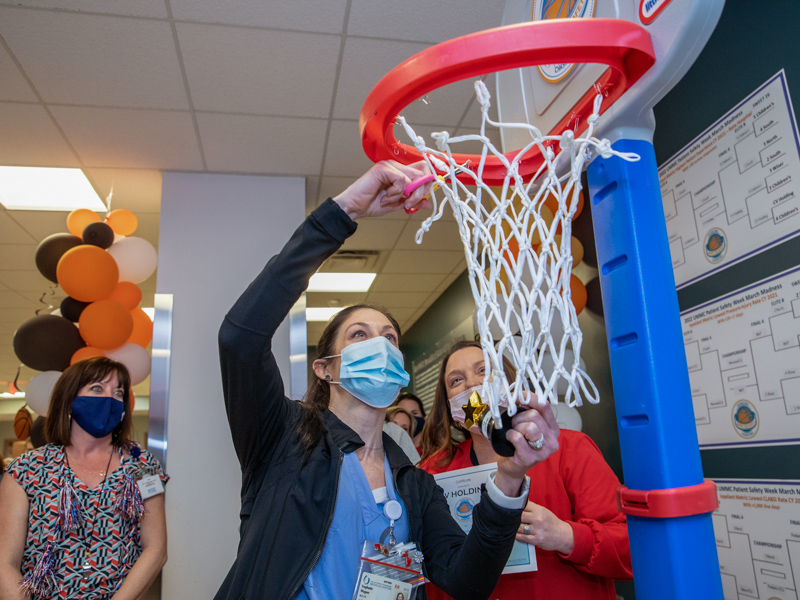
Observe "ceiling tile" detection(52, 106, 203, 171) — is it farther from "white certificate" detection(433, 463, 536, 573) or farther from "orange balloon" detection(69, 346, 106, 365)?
"white certificate" detection(433, 463, 536, 573)

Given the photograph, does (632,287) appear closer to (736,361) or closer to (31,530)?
(736,361)

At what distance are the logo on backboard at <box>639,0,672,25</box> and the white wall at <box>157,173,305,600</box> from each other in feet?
8.57

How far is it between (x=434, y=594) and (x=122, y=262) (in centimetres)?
269

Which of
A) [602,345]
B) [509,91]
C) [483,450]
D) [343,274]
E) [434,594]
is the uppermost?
[343,274]

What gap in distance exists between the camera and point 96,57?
97.2 inches

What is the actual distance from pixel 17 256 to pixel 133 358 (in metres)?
2.19

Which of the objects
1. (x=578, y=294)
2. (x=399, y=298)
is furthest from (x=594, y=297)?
(x=399, y=298)

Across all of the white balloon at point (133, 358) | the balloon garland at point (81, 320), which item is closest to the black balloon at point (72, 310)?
the balloon garland at point (81, 320)

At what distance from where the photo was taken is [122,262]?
331cm

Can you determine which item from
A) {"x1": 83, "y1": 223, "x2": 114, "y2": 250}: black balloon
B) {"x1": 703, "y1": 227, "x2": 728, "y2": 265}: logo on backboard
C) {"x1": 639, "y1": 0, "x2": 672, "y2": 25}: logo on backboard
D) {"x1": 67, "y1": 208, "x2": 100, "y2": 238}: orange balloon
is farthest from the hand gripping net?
{"x1": 67, "y1": 208, "x2": 100, "y2": 238}: orange balloon

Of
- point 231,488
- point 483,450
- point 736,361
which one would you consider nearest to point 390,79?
point 483,450

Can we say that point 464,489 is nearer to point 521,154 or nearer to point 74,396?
point 521,154

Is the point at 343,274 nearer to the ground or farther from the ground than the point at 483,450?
farther from the ground

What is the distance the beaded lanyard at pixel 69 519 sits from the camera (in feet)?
5.74
